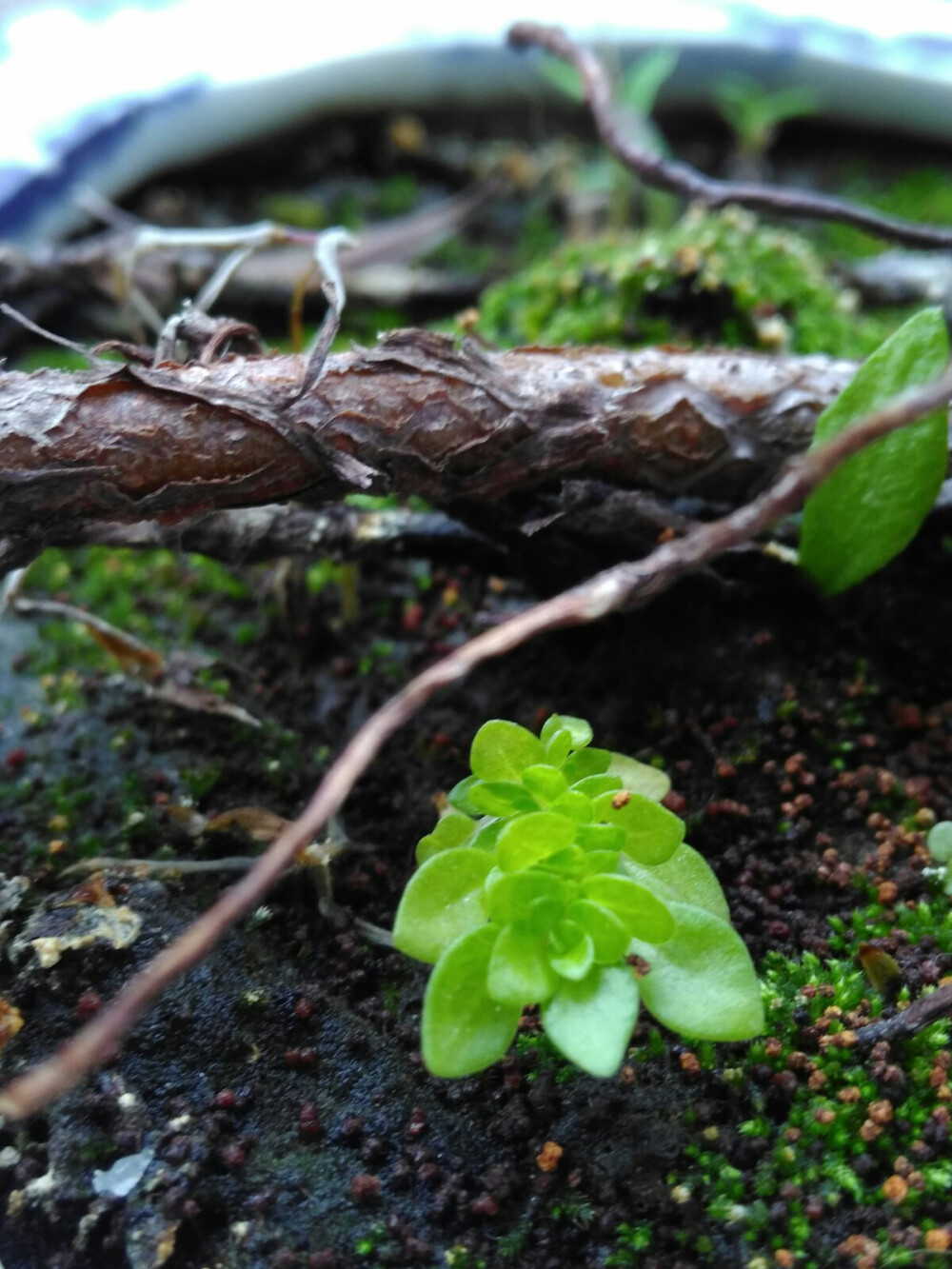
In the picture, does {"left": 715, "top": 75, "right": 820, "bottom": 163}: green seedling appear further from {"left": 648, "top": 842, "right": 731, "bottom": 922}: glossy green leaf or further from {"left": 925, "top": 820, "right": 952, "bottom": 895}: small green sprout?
{"left": 648, "top": 842, "right": 731, "bottom": 922}: glossy green leaf

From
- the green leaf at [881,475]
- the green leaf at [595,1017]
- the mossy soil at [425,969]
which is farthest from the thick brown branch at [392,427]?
the green leaf at [595,1017]

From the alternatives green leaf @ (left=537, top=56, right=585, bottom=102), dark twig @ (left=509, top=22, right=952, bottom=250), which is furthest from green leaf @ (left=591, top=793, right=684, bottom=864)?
green leaf @ (left=537, top=56, right=585, bottom=102)

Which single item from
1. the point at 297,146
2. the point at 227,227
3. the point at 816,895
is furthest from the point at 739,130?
the point at 816,895

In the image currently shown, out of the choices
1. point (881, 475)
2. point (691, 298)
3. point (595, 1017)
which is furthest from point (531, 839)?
point (691, 298)

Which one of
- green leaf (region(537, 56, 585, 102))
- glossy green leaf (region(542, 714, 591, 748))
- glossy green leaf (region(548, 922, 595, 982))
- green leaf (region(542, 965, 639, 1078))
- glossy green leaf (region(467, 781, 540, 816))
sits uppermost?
green leaf (region(537, 56, 585, 102))

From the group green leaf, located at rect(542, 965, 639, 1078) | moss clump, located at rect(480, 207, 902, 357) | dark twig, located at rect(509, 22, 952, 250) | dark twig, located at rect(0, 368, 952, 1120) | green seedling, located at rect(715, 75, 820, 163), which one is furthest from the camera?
green seedling, located at rect(715, 75, 820, 163)

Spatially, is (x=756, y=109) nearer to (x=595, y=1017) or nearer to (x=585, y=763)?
(x=585, y=763)

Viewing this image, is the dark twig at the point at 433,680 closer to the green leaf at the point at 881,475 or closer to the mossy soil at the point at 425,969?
the mossy soil at the point at 425,969
